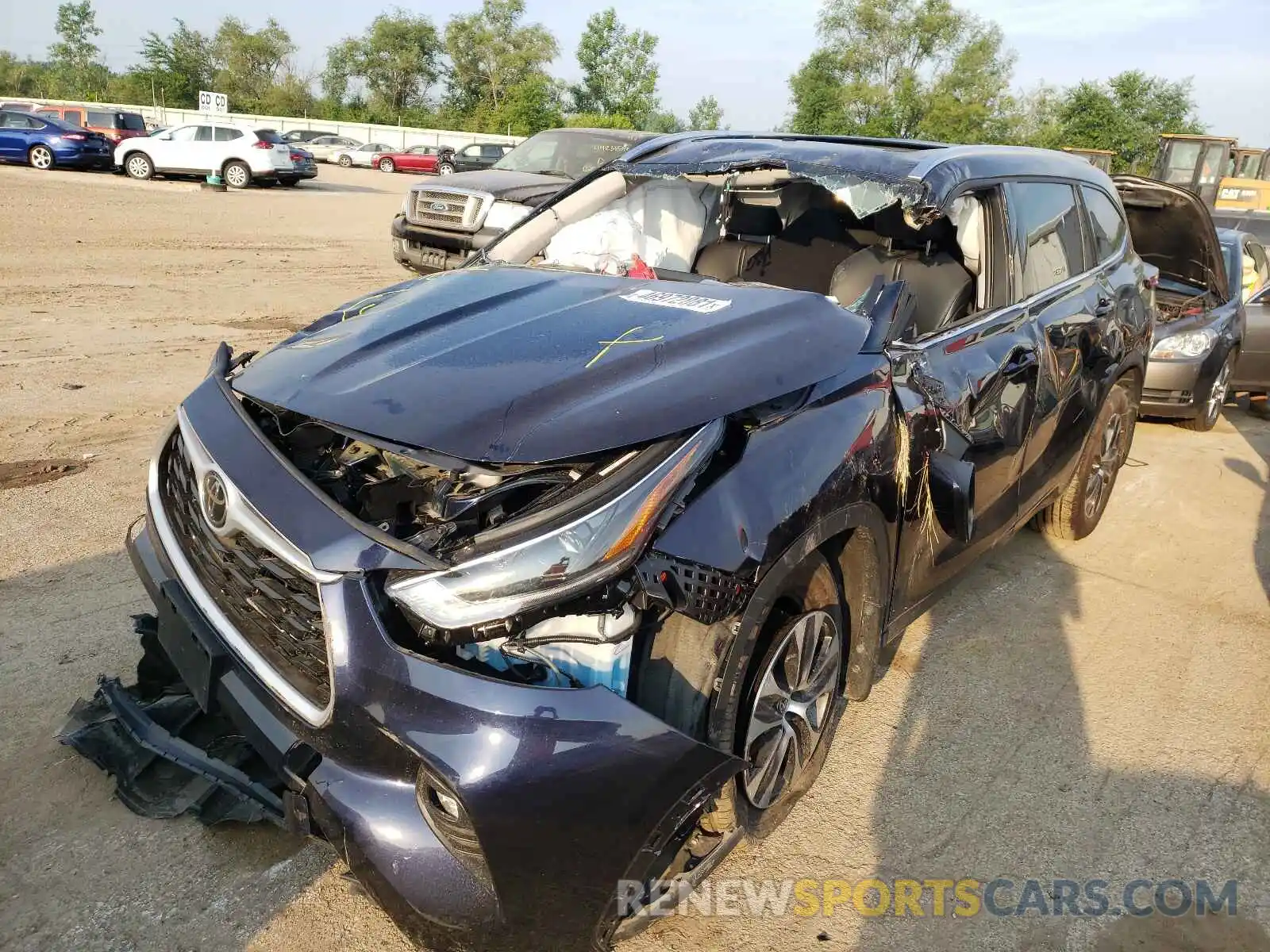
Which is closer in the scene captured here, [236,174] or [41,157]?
[236,174]

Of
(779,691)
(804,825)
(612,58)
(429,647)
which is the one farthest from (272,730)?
(612,58)

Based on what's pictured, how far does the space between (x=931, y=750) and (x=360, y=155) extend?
4299 cm

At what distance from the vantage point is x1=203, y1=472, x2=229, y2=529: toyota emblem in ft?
6.98

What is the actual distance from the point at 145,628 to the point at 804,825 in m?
2.02

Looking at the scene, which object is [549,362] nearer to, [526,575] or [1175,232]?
[526,575]

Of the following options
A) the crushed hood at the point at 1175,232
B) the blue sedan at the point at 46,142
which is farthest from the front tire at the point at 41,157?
the crushed hood at the point at 1175,232

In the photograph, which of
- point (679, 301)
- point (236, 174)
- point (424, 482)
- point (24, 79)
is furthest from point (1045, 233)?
point (24, 79)

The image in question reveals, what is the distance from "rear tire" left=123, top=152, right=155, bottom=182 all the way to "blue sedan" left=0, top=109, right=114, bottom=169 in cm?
98

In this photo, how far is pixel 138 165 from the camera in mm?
23562

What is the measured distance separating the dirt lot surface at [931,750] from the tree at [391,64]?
72234 mm

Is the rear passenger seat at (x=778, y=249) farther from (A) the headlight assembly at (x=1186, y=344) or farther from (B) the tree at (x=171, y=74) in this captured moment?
(B) the tree at (x=171, y=74)

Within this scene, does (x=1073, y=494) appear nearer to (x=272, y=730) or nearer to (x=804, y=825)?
(x=804, y=825)

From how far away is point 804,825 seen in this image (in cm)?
278

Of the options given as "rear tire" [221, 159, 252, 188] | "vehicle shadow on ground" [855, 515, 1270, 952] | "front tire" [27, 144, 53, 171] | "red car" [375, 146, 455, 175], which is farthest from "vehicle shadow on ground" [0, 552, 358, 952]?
"red car" [375, 146, 455, 175]
